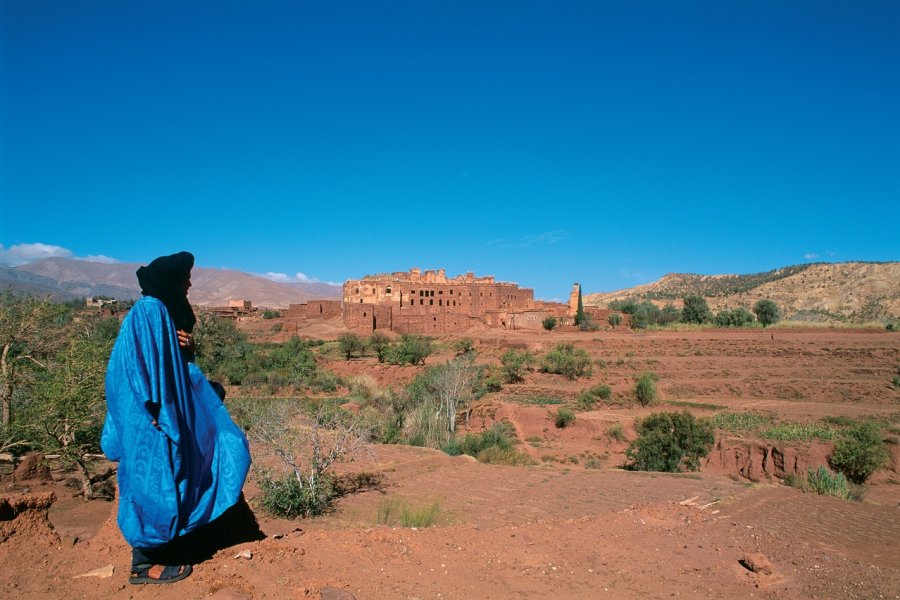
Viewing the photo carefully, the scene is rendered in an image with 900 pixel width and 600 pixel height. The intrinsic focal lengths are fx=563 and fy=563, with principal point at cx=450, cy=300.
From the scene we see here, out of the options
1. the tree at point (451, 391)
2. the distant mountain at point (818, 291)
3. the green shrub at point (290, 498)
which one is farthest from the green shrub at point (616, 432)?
the distant mountain at point (818, 291)

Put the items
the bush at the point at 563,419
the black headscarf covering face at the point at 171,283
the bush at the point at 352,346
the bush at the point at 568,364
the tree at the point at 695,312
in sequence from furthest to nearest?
1. the tree at the point at 695,312
2. the bush at the point at 352,346
3. the bush at the point at 568,364
4. the bush at the point at 563,419
5. the black headscarf covering face at the point at 171,283

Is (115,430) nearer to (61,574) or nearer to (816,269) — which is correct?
(61,574)

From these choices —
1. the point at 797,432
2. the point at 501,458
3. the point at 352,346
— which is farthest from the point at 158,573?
the point at 352,346

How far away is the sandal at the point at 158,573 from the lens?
312cm

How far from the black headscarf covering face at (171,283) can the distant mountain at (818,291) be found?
5584 centimetres

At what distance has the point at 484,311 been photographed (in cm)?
4766

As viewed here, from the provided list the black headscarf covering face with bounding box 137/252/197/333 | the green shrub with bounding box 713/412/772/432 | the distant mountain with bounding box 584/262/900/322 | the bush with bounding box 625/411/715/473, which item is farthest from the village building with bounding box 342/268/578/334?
the black headscarf covering face with bounding box 137/252/197/333

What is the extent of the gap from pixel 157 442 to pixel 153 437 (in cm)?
4

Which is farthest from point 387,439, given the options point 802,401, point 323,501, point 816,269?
point 816,269

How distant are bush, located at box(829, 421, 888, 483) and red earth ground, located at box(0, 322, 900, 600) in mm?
363

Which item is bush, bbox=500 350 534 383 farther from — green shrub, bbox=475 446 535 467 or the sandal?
the sandal

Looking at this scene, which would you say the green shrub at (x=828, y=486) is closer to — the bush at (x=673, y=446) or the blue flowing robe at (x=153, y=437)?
the bush at (x=673, y=446)

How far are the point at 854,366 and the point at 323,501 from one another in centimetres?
2957

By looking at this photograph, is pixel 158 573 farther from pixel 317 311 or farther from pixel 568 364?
pixel 317 311
